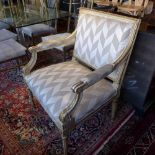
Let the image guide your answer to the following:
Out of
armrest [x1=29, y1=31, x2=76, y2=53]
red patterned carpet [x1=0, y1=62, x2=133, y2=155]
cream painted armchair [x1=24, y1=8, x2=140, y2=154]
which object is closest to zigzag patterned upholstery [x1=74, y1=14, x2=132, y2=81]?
cream painted armchair [x1=24, y1=8, x2=140, y2=154]

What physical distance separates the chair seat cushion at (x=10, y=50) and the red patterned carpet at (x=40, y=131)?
0.41m

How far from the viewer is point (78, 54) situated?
1385 mm

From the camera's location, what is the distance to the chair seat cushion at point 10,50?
1.65m

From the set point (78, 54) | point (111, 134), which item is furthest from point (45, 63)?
point (111, 134)

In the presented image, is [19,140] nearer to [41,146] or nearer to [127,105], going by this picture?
[41,146]

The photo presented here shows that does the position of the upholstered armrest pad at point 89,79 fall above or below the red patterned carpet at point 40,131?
above

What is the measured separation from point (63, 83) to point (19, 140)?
0.59 meters

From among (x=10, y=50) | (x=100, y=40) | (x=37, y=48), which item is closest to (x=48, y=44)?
(x=37, y=48)

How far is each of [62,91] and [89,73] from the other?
0.70ft

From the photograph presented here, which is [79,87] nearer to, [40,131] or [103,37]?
[103,37]

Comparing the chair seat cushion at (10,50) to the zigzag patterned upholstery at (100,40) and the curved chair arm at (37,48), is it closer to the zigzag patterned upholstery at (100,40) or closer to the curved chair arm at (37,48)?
the curved chair arm at (37,48)

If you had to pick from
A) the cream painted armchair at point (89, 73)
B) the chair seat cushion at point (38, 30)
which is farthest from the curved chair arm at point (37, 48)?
the chair seat cushion at point (38, 30)

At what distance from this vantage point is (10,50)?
1.71 m

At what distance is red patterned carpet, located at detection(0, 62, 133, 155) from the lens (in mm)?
1236
